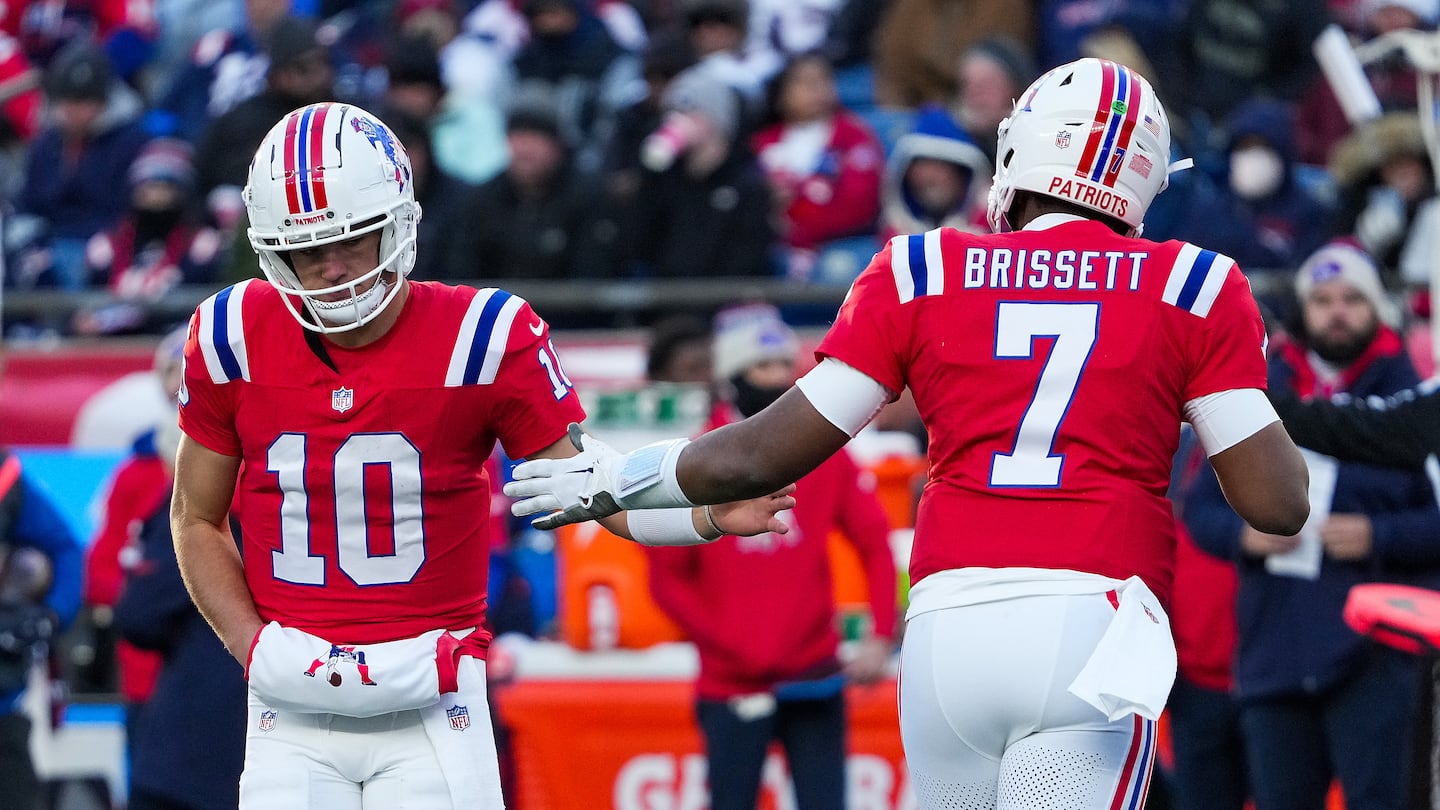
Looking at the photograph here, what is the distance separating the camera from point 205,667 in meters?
5.87

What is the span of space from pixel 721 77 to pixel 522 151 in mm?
1031

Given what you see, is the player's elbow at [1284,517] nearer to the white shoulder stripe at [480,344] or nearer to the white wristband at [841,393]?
the white wristband at [841,393]

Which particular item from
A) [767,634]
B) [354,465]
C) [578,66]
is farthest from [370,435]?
[578,66]

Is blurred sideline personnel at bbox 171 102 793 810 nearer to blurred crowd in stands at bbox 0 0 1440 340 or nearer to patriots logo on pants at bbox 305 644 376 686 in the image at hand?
patriots logo on pants at bbox 305 644 376 686

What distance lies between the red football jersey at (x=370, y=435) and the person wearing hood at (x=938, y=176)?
4783 mm

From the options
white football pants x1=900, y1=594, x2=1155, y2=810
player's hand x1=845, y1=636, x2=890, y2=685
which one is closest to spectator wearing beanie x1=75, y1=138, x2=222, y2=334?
player's hand x1=845, y1=636, x2=890, y2=685

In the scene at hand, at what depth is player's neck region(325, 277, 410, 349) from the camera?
4203 millimetres

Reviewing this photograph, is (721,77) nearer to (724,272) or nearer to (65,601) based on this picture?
(724,272)

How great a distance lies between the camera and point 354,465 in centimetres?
413

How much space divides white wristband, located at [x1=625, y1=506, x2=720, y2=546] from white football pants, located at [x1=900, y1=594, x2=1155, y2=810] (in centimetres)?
52

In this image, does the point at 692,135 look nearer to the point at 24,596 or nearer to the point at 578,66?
the point at 578,66

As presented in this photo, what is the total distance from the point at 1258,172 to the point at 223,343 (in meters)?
6.08

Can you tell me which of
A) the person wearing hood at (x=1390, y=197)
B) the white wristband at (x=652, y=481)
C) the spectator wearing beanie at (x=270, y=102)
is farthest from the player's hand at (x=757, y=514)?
the spectator wearing beanie at (x=270, y=102)

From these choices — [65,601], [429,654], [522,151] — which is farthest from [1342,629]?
[522,151]
